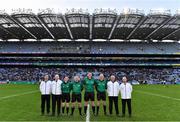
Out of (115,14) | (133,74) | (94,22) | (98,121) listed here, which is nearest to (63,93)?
(98,121)

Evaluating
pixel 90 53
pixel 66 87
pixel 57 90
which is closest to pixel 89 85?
pixel 66 87

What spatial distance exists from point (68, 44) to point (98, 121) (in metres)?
68.5

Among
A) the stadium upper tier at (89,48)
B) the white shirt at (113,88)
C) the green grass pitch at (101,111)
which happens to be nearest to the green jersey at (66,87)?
the green grass pitch at (101,111)

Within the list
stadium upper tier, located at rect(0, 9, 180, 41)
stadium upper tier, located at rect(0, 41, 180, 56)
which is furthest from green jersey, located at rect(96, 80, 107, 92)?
stadium upper tier, located at rect(0, 41, 180, 56)

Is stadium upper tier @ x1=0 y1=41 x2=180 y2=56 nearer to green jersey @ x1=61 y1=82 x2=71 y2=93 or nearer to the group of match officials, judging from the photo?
the group of match officials

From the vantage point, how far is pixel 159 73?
76.4 meters

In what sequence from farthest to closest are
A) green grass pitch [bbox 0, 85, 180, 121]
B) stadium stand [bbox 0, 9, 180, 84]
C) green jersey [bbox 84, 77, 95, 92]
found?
stadium stand [bbox 0, 9, 180, 84]
green jersey [bbox 84, 77, 95, 92]
green grass pitch [bbox 0, 85, 180, 121]

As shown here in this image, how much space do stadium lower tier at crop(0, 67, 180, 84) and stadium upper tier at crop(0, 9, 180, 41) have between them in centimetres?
767

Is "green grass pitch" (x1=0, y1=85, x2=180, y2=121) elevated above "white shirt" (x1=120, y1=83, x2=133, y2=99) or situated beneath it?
situated beneath

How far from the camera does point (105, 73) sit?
76125mm

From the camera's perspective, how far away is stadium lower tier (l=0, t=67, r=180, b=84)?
72.1m

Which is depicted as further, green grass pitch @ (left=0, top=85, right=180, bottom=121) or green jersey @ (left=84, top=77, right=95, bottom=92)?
green jersey @ (left=84, top=77, right=95, bottom=92)

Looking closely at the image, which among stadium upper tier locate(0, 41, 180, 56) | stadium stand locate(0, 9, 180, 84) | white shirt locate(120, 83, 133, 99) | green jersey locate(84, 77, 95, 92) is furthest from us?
stadium upper tier locate(0, 41, 180, 56)

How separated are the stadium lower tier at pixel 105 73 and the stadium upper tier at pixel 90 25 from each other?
7666mm
